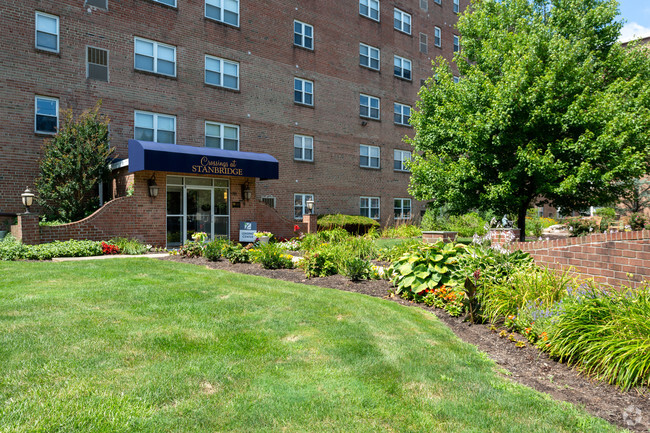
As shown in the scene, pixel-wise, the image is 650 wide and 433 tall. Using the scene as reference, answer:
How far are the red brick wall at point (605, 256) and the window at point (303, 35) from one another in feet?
59.0

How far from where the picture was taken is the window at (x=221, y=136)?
730 inches

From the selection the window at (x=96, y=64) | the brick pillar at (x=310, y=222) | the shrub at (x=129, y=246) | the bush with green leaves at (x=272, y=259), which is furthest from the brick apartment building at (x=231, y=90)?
the bush with green leaves at (x=272, y=259)

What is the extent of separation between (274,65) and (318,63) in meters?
2.92

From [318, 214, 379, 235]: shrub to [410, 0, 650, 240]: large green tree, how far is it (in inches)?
228

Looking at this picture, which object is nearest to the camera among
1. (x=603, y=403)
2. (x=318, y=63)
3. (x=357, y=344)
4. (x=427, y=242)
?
(x=603, y=403)

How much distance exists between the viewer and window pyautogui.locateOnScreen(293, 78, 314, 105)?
2172 centimetres

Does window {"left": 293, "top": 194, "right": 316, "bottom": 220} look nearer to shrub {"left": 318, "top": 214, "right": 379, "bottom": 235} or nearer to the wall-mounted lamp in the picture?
shrub {"left": 318, "top": 214, "right": 379, "bottom": 235}

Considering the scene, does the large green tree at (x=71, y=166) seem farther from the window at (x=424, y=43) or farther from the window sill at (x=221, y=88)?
the window at (x=424, y=43)

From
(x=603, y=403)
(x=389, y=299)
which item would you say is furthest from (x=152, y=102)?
(x=603, y=403)

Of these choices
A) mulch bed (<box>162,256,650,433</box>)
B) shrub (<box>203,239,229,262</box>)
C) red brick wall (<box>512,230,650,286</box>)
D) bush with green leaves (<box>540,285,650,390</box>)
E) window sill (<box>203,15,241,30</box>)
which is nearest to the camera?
mulch bed (<box>162,256,650,433</box>)

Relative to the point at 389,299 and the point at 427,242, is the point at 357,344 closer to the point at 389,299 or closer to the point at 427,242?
the point at 389,299

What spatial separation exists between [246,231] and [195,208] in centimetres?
220

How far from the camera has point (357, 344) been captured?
4.73 meters

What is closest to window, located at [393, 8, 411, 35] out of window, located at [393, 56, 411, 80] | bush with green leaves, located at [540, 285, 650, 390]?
window, located at [393, 56, 411, 80]
